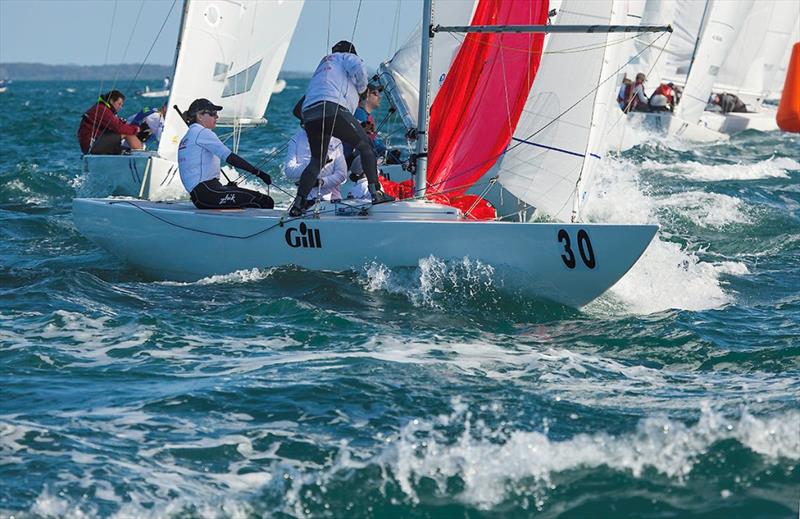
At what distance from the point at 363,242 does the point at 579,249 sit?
4.89 feet

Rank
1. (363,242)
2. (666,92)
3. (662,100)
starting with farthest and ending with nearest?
1. (666,92)
2. (662,100)
3. (363,242)

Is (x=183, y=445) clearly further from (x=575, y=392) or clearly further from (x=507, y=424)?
(x=575, y=392)

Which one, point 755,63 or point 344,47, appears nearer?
point 344,47

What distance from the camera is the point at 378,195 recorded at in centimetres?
820

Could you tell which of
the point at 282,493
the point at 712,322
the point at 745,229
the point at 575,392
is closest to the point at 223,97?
the point at 745,229

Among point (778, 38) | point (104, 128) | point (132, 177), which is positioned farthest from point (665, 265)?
point (778, 38)

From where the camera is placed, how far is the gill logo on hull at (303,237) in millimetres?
8117

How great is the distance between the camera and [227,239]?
8.41 meters

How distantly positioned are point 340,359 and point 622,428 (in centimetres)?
172

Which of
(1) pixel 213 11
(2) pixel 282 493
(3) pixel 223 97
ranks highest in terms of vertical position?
(1) pixel 213 11

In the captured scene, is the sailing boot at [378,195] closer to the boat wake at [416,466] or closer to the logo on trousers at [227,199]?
the logo on trousers at [227,199]

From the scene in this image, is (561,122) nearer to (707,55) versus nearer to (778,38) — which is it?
(707,55)

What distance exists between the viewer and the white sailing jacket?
319 inches

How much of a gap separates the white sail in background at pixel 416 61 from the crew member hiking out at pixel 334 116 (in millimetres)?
896
